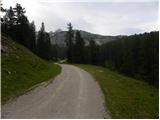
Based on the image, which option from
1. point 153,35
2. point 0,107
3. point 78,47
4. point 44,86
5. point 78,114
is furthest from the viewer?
point 78,47

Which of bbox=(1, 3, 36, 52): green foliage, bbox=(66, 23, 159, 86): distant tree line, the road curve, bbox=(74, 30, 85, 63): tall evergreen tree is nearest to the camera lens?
the road curve

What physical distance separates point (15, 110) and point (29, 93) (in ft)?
19.3

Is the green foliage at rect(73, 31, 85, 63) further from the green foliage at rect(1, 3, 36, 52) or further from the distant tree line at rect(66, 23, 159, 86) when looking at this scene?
the green foliage at rect(1, 3, 36, 52)

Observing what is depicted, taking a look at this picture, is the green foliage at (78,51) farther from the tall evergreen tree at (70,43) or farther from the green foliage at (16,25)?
the green foliage at (16,25)

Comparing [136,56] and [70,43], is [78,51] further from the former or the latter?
[136,56]

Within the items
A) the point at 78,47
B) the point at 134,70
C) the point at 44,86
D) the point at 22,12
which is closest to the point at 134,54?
the point at 134,70

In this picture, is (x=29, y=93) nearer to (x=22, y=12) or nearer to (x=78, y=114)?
(x=78, y=114)

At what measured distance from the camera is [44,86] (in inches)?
967

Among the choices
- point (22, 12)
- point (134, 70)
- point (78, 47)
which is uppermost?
point (22, 12)

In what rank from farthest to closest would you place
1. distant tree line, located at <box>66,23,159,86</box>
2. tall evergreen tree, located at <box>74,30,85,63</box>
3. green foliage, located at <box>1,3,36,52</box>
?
tall evergreen tree, located at <box>74,30,85,63</box> → green foliage, located at <box>1,3,36,52</box> → distant tree line, located at <box>66,23,159,86</box>

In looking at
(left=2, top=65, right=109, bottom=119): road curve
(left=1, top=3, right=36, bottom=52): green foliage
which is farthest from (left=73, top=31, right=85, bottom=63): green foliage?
(left=2, top=65, right=109, bottom=119): road curve

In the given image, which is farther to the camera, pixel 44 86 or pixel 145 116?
pixel 44 86

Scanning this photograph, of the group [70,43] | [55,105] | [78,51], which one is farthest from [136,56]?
[55,105]

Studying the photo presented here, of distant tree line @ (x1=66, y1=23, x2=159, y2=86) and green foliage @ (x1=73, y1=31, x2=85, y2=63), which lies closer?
distant tree line @ (x1=66, y1=23, x2=159, y2=86)
